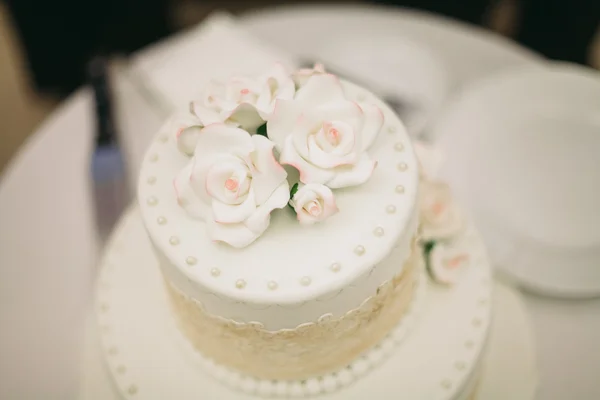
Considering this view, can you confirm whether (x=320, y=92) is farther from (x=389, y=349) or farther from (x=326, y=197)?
(x=389, y=349)

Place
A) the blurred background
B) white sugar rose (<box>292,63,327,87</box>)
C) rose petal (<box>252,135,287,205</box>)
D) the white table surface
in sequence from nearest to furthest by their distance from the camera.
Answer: rose petal (<box>252,135,287,205</box>)
white sugar rose (<box>292,63,327,87</box>)
the white table surface
the blurred background

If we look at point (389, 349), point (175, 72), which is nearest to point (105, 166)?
point (175, 72)

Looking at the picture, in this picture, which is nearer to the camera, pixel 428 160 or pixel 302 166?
pixel 302 166

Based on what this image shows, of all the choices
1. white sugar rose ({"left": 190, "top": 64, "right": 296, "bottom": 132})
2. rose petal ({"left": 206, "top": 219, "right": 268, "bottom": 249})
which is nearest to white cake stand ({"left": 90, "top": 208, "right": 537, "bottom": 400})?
rose petal ({"left": 206, "top": 219, "right": 268, "bottom": 249})

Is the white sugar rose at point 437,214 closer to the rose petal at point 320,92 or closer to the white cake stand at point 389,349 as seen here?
the white cake stand at point 389,349

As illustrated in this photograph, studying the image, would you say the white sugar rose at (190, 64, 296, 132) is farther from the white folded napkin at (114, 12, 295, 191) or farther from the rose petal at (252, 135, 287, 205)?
the white folded napkin at (114, 12, 295, 191)

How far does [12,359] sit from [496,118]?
3.74 feet

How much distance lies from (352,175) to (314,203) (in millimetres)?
74

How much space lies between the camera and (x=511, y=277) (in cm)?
121

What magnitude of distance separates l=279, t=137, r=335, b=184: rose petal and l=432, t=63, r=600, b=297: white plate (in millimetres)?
555

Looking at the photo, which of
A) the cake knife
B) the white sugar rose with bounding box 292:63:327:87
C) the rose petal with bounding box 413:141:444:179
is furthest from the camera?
the cake knife

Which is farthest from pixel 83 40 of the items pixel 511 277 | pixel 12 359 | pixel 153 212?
pixel 511 277

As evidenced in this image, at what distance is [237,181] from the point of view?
786mm

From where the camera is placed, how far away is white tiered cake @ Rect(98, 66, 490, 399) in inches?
31.2
